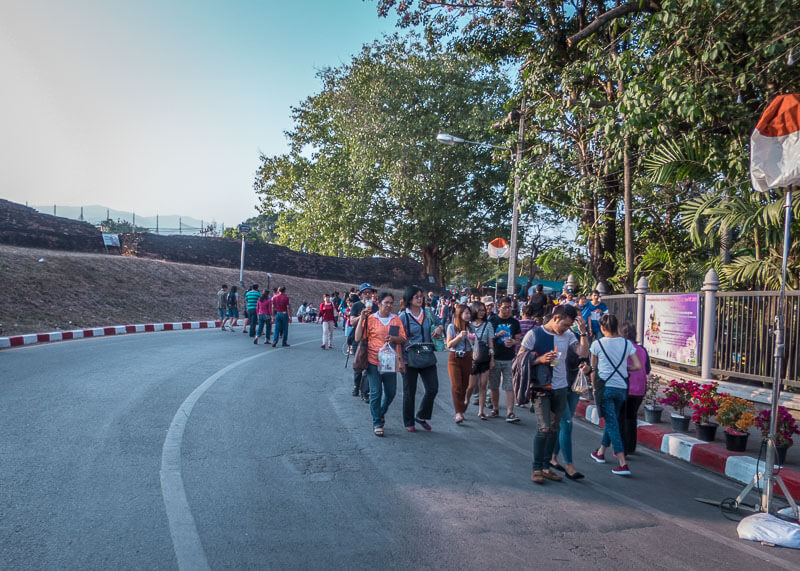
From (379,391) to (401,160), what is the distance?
23.1 metres

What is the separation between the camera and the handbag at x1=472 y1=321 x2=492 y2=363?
8.51 m

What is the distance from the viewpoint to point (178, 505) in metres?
4.59

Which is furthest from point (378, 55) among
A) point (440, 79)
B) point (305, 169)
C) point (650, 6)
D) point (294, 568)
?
point (294, 568)

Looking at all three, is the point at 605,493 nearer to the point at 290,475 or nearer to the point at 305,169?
the point at 290,475

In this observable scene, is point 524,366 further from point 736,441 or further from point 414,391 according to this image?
point 736,441

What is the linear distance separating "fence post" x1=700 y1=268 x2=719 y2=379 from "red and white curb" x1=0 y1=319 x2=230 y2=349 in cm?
1553

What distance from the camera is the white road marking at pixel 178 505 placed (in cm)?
374

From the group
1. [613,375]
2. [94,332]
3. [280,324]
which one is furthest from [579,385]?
[94,332]

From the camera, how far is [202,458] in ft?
19.3

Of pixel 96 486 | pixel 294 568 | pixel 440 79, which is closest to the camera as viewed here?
pixel 294 568

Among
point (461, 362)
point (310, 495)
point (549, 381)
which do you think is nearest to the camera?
point (310, 495)

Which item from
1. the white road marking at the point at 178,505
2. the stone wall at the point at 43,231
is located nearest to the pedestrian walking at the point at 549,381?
the white road marking at the point at 178,505

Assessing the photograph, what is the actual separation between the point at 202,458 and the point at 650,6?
423 inches

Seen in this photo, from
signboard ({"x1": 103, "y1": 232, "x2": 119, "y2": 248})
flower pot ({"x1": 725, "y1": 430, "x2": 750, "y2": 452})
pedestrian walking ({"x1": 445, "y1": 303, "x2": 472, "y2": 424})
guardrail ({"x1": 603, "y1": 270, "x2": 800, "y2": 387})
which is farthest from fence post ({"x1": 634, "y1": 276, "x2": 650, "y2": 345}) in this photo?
signboard ({"x1": 103, "y1": 232, "x2": 119, "y2": 248})
